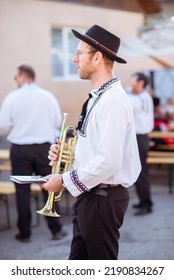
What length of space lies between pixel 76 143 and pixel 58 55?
23.1ft

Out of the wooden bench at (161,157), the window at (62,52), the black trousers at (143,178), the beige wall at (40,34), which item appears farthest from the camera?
the window at (62,52)

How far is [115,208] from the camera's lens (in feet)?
9.30

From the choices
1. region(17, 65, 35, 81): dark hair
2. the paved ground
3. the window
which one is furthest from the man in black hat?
the window

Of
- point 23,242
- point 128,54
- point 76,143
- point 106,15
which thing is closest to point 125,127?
point 76,143

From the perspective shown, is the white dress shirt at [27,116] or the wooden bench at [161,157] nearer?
the white dress shirt at [27,116]

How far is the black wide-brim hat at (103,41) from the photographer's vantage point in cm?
279

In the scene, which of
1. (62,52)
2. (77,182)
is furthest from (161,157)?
(77,182)

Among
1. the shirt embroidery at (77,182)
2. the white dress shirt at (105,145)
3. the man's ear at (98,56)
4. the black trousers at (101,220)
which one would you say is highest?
the man's ear at (98,56)

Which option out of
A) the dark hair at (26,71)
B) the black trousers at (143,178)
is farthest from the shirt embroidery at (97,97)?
the black trousers at (143,178)

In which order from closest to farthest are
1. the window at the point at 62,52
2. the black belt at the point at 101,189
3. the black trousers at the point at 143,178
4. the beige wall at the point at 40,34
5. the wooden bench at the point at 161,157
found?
the black belt at the point at 101,189
the black trousers at the point at 143,178
the wooden bench at the point at 161,157
the beige wall at the point at 40,34
the window at the point at 62,52

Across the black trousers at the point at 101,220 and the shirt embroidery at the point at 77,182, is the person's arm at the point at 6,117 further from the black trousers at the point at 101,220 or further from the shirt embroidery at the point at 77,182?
the shirt embroidery at the point at 77,182

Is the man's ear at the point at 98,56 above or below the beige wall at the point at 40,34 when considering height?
below

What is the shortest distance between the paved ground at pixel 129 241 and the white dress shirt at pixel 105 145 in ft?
7.14

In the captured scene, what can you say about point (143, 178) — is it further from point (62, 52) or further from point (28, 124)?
point (62, 52)
